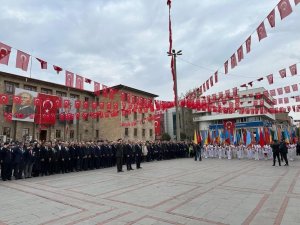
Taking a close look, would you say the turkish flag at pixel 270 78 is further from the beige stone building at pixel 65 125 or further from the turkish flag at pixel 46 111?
the turkish flag at pixel 46 111

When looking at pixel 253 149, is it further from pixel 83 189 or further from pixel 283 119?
pixel 283 119

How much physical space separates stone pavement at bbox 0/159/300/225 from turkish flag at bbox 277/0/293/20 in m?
5.93

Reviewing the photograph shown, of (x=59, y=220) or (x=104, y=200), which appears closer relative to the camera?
(x=59, y=220)

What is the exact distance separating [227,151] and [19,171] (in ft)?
59.8

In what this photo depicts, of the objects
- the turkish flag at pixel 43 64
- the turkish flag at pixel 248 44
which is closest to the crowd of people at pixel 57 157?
the turkish flag at pixel 43 64

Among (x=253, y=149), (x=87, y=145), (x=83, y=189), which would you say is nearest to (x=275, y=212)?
(x=83, y=189)

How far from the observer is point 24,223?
5.34 metres

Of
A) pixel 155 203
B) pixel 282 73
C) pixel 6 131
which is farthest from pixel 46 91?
pixel 155 203

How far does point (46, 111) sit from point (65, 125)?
15.5 ft

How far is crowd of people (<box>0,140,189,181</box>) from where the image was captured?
1204cm

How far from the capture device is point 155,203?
267 inches

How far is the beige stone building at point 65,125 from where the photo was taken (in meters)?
30.8

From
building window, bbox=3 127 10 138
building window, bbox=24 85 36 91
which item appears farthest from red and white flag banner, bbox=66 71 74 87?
building window, bbox=24 85 36 91

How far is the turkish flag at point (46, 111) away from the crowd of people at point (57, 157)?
1803 cm
